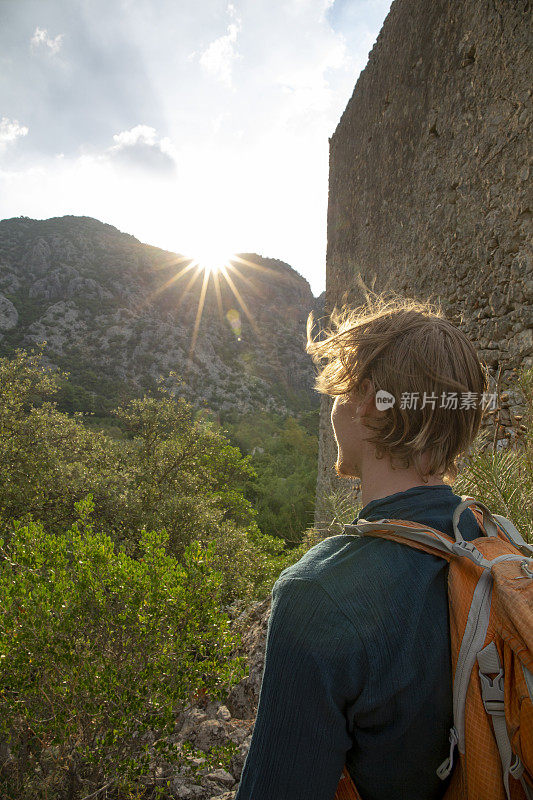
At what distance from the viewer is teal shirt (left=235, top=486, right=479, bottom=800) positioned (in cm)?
61

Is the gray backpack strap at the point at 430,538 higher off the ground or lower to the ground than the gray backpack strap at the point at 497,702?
higher

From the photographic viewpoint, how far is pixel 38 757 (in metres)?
2.20

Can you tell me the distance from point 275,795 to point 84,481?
4.94 meters

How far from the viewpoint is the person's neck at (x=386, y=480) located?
2.76 ft

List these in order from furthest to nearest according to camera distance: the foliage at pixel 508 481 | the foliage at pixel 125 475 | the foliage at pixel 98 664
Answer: the foliage at pixel 125 475
the foliage at pixel 508 481
the foliage at pixel 98 664

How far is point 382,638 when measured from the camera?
630 millimetres

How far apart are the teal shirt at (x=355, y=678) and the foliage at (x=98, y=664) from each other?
61.0 inches

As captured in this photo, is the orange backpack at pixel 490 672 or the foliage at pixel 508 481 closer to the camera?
the orange backpack at pixel 490 672

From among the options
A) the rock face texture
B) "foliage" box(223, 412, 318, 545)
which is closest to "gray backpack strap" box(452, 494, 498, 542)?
the rock face texture

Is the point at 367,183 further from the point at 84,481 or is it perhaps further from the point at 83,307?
the point at 83,307

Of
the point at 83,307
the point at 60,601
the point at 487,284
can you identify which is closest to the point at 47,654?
the point at 60,601

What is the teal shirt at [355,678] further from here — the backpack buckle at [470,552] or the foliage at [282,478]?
the foliage at [282,478]

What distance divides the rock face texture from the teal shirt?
1978 mm
